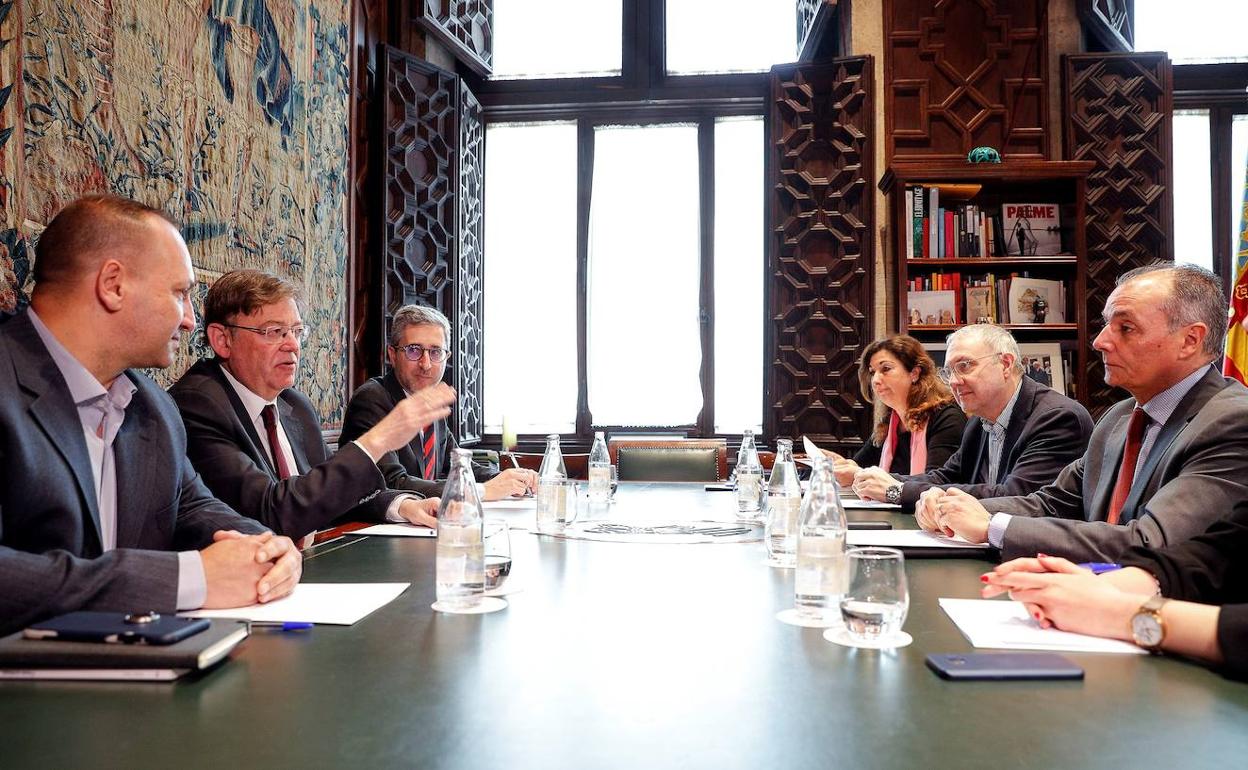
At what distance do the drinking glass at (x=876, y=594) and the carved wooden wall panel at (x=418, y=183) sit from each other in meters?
4.30

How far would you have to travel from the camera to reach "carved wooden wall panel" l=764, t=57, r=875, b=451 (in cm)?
559

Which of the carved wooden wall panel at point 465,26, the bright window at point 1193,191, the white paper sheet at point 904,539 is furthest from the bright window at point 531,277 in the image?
the white paper sheet at point 904,539

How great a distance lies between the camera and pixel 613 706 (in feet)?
3.28

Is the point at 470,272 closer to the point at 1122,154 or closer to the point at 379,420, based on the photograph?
the point at 379,420

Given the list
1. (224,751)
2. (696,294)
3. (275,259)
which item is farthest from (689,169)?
(224,751)

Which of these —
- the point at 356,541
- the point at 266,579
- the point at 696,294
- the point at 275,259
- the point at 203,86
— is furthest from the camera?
the point at 696,294

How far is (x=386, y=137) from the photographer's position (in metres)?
5.23

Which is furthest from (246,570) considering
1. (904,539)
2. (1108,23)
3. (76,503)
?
(1108,23)

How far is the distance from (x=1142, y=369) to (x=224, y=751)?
2150 mm

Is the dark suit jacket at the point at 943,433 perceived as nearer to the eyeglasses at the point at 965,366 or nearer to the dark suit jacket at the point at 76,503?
the eyeglasses at the point at 965,366

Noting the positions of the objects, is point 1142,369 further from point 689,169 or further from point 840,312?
point 689,169

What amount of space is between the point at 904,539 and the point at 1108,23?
480 centimetres

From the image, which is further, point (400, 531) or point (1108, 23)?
point (1108, 23)

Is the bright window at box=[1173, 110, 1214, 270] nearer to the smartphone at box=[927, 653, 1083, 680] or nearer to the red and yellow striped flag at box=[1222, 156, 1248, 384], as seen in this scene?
the red and yellow striped flag at box=[1222, 156, 1248, 384]
